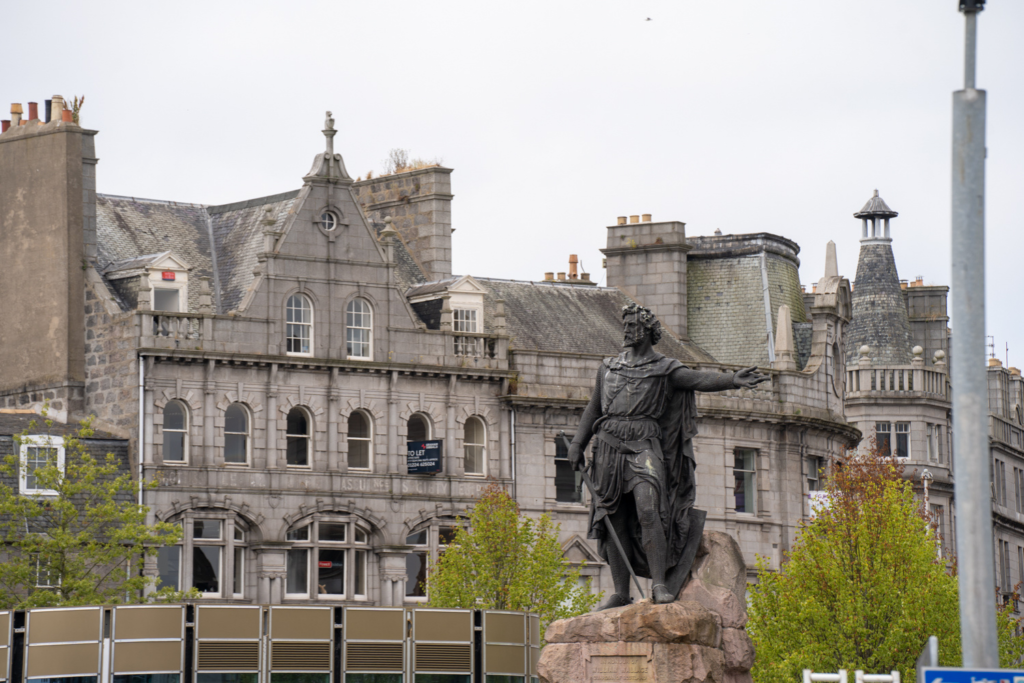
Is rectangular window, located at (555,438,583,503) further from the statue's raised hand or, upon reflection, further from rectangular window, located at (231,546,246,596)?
the statue's raised hand

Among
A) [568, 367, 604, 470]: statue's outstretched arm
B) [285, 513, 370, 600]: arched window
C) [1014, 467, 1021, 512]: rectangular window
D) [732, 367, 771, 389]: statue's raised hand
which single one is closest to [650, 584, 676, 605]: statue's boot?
[568, 367, 604, 470]: statue's outstretched arm

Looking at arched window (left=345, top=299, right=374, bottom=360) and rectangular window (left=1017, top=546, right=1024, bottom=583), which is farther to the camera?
rectangular window (left=1017, top=546, right=1024, bottom=583)

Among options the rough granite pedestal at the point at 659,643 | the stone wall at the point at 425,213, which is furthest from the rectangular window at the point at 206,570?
the rough granite pedestal at the point at 659,643

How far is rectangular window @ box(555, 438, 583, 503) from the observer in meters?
61.4

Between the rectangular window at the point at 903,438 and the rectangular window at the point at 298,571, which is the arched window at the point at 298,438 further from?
the rectangular window at the point at 903,438

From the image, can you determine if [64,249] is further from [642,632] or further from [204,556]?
[642,632]

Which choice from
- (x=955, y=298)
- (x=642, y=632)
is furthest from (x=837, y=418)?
(x=955, y=298)

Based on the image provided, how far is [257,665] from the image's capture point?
36.8 m

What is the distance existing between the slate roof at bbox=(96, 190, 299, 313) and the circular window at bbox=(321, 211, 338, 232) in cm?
Answer: 125

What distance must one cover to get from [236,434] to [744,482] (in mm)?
17040

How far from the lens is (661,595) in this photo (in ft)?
77.1

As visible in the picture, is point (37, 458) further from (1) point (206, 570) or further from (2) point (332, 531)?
(2) point (332, 531)

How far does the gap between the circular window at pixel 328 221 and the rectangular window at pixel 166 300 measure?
177 inches

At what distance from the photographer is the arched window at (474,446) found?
6009 centimetres
